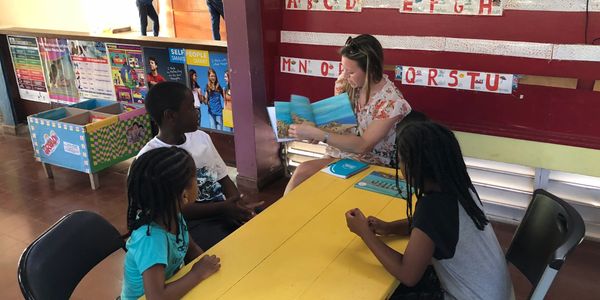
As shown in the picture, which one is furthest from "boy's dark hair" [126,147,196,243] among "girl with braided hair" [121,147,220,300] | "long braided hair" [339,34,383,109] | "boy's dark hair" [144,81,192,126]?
"long braided hair" [339,34,383,109]

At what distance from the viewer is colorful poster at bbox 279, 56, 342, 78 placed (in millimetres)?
3463

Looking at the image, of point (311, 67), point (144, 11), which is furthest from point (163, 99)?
point (144, 11)

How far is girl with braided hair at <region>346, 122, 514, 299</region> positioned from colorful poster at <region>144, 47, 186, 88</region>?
299cm

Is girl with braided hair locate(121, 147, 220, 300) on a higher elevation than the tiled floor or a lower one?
higher

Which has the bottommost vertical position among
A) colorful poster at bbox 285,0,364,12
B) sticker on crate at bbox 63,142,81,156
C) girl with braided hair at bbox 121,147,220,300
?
sticker on crate at bbox 63,142,81,156

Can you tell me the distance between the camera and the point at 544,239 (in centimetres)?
156

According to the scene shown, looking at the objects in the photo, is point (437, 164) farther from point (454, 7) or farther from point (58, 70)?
point (58, 70)

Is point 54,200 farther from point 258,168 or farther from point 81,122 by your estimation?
point 258,168

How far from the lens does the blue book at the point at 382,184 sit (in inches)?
76.7

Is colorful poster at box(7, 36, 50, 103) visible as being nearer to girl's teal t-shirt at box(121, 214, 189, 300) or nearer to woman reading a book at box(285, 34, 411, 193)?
woman reading a book at box(285, 34, 411, 193)

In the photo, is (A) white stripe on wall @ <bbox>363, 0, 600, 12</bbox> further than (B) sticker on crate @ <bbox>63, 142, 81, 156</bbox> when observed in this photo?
No

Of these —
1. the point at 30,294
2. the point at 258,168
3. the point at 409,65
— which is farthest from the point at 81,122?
the point at 30,294

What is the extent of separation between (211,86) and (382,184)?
2.32m

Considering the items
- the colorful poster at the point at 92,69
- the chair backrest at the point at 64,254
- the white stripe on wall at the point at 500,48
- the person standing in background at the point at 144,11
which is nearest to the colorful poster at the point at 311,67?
the white stripe on wall at the point at 500,48
